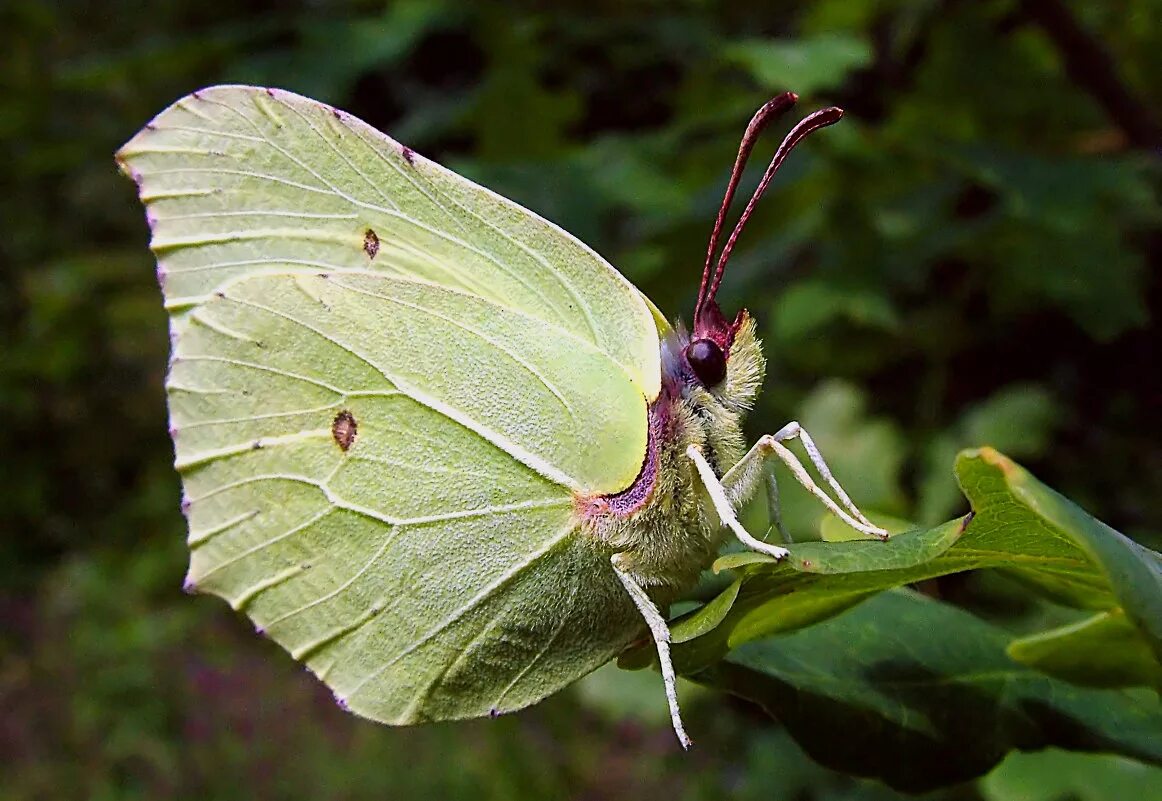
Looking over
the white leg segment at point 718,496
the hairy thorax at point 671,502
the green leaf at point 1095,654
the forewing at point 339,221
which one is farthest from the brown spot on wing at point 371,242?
the green leaf at point 1095,654

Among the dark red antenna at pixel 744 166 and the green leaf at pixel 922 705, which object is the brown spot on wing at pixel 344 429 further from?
the green leaf at pixel 922 705

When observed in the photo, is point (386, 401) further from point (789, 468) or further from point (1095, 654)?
point (1095, 654)

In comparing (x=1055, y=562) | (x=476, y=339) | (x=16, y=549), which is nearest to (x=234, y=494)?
(x=476, y=339)

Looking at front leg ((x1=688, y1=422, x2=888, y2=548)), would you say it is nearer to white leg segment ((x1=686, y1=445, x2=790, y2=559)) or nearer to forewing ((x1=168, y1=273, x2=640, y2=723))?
white leg segment ((x1=686, y1=445, x2=790, y2=559))

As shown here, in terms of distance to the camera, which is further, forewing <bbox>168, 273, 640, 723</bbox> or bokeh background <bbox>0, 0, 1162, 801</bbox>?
bokeh background <bbox>0, 0, 1162, 801</bbox>

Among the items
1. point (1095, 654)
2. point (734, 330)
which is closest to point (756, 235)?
point (734, 330)

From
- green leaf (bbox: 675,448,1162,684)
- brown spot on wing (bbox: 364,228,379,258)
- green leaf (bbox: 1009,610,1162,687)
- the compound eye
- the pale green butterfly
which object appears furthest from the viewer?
brown spot on wing (bbox: 364,228,379,258)

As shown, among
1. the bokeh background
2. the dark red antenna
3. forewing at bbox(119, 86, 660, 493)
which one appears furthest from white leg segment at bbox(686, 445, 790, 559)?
the bokeh background

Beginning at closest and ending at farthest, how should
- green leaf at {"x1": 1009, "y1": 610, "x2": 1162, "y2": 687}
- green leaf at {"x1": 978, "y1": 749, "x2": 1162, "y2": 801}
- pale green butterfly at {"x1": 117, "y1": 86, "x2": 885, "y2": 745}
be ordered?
green leaf at {"x1": 1009, "y1": 610, "x2": 1162, "y2": 687} < pale green butterfly at {"x1": 117, "y1": 86, "x2": 885, "y2": 745} < green leaf at {"x1": 978, "y1": 749, "x2": 1162, "y2": 801}
